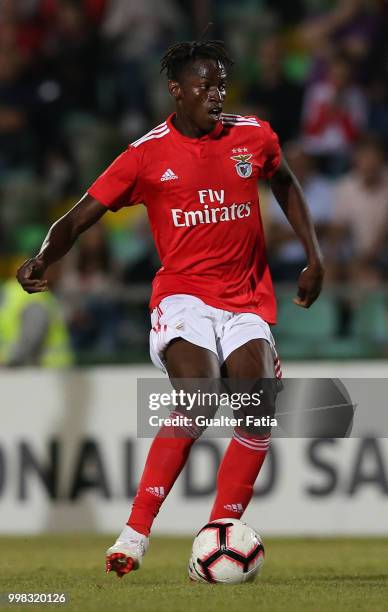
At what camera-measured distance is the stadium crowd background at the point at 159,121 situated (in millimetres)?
9688

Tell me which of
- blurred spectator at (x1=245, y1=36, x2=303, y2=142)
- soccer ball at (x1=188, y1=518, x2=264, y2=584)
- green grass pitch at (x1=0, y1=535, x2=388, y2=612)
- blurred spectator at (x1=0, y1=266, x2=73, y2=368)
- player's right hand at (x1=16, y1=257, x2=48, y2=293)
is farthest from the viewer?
blurred spectator at (x1=245, y1=36, x2=303, y2=142)

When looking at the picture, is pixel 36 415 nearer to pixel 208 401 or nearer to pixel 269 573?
pixel 269 573

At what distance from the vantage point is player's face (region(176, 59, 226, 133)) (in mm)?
6012

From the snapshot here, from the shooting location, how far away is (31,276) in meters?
6.01

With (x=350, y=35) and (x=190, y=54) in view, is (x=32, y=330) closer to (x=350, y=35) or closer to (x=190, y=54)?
(x=190, y=54)

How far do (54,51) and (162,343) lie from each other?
7.99 meters

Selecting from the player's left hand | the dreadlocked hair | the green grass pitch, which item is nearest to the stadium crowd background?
the green grass pitch

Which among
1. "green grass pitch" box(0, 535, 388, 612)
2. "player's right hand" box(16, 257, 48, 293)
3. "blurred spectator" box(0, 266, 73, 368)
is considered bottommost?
"green grass pitch" box(0, 535, 388, 612)

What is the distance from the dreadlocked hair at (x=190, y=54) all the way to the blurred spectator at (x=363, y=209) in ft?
14.7

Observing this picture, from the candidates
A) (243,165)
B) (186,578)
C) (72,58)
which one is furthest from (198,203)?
(72,58)

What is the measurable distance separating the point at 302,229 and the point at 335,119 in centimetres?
606

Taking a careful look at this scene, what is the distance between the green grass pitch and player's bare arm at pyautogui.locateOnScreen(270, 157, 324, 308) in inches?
49.1

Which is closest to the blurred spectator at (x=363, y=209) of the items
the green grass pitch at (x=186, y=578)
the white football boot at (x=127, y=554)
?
the green grass pitch at (x=186, y=578)

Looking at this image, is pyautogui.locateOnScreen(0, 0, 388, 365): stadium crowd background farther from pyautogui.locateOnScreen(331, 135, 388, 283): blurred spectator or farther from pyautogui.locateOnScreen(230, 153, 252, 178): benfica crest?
pyautogui.locateOnScreen(230, 153, 252, 178): benfica crest
